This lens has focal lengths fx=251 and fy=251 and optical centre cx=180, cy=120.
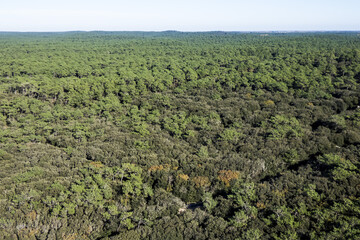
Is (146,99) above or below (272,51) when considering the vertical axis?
below

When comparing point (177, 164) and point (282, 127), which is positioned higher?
point (282, 127)

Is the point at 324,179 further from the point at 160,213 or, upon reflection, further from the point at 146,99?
the point at 146,99

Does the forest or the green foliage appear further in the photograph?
the green foliage

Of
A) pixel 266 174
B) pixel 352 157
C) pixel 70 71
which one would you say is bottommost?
pixel 266 174

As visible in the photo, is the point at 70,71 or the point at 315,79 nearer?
the point at 315,79

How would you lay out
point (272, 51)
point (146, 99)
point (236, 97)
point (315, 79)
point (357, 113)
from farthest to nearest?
point (272, 51)
point (315, 79)
point (236, 97)
point (146, 99)
point (357, 113)

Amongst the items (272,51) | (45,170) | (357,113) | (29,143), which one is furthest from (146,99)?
(272,51)

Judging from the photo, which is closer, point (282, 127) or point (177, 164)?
point (177, 164)

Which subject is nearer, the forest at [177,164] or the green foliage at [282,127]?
the forest at [177,164]
